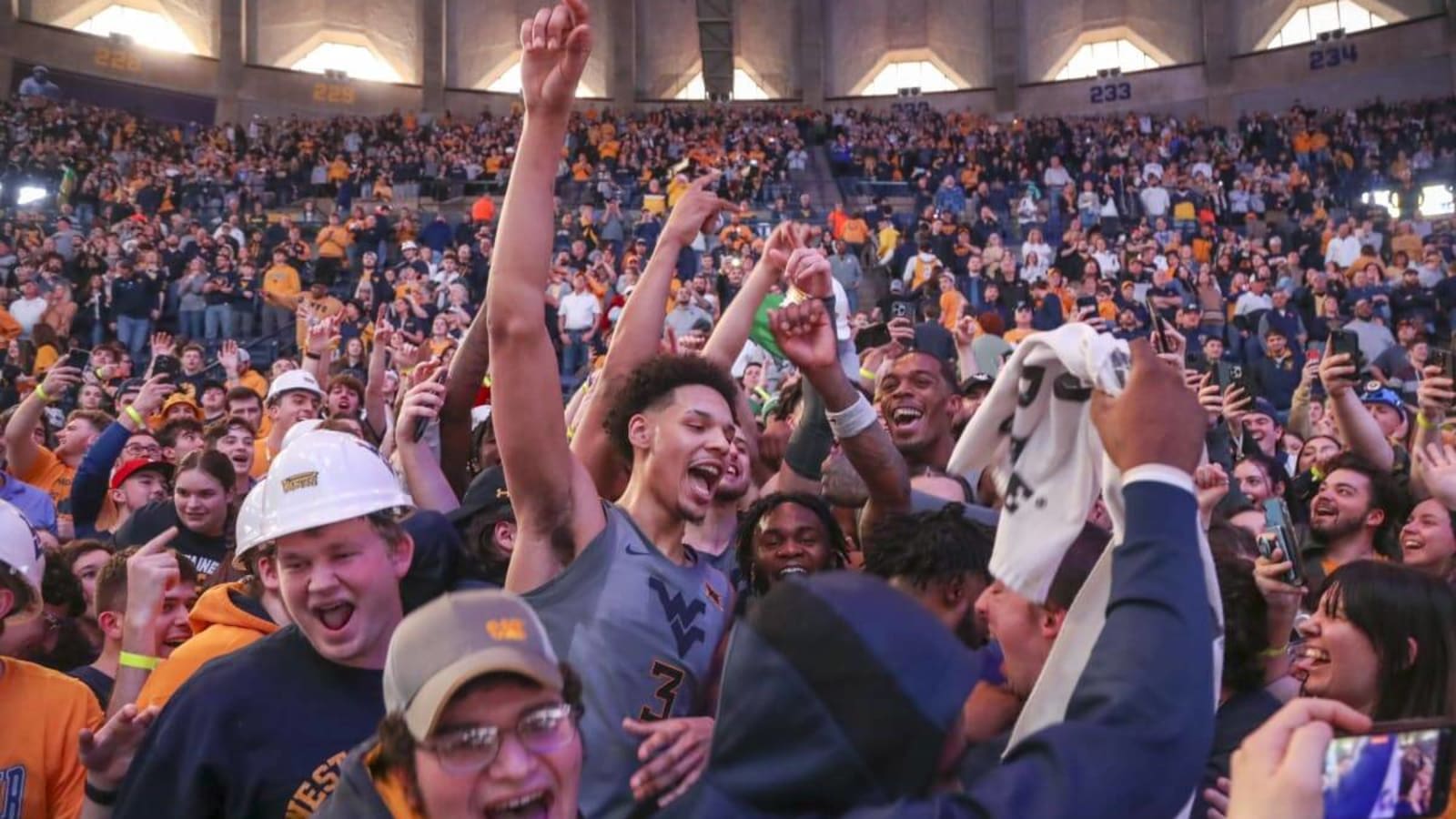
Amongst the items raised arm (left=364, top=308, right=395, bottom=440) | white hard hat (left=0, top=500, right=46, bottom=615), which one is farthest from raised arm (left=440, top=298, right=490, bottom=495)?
raised arm (left=364, top=308, right=395, bottom=440)

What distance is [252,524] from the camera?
106 inches

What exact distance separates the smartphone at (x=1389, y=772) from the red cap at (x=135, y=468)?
A: 5.21 metres

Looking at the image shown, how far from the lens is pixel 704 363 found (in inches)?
127

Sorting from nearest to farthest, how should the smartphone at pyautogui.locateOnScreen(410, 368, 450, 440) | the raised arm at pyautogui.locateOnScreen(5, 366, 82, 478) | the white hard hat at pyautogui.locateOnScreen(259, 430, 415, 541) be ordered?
1. the white hard hat at pyautogui.locateOnScreen(259, 430, 415, 541)
2. the smartphone at pyautogui.locateOnScreen(410, 368, 450, 440)
3. the raised arm at pyautogui.locateOnScreen(5, 366, 82, 478)

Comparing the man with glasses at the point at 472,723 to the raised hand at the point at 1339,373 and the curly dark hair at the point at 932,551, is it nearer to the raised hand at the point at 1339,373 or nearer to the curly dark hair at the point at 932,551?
the curly dark hair at the point at 932,551

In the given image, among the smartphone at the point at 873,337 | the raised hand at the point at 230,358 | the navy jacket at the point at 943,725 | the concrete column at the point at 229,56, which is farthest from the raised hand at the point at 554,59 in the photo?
the concrete column at the point at 229,56

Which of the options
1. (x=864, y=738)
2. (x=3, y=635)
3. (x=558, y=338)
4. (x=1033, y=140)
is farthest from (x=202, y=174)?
(x=864, y=738)

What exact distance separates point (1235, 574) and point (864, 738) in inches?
76.3

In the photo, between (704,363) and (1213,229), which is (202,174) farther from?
(704,363)

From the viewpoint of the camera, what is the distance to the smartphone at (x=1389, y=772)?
1.64 meters

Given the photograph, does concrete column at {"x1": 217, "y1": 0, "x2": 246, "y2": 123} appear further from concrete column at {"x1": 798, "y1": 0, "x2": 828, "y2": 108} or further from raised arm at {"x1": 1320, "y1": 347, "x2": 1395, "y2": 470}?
raised arm at {"x1": 1320, "y1": 347, "x2": 1395, "y2": 470}

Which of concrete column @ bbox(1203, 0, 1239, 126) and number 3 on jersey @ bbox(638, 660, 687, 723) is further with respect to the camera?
concrete column @ bbox(1203, 0, 1239, 126)

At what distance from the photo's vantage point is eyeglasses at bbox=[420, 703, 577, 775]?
5.92ft

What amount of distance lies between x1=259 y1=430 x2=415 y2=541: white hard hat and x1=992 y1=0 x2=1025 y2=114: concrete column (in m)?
30.1
